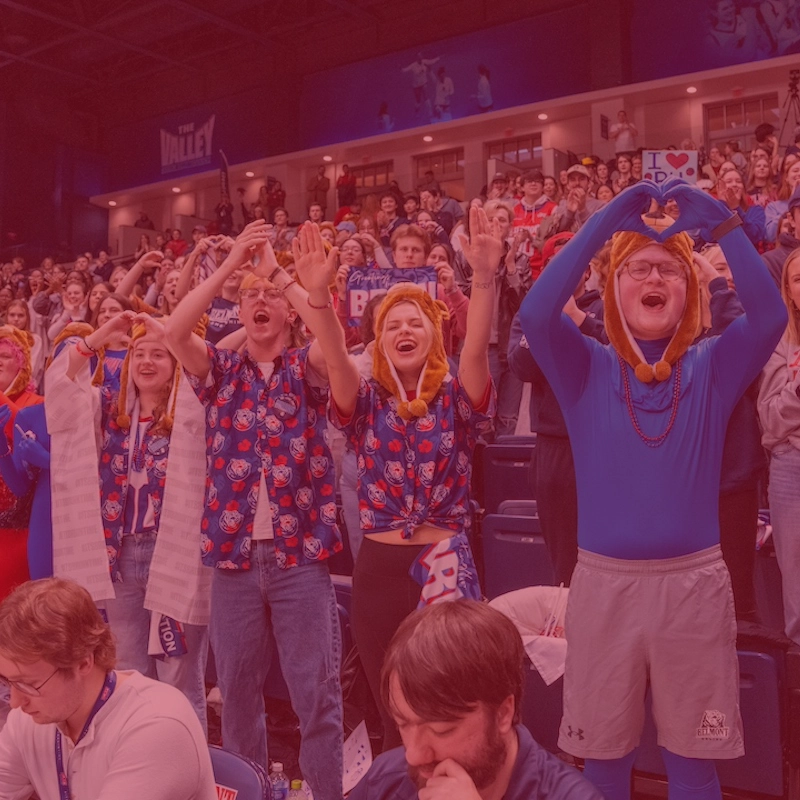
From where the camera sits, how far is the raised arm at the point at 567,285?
7.07 ft

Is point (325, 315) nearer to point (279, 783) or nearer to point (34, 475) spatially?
point (279, 783)

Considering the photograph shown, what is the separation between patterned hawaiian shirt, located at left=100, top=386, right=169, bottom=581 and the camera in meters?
Result: 3.18

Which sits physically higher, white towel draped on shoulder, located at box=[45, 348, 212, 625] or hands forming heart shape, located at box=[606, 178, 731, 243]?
hands forming heart shape, located at box=[606, 178, 731, 243]

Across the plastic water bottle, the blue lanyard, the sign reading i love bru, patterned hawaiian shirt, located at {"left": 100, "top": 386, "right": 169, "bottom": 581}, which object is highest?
the sign reading i love bru

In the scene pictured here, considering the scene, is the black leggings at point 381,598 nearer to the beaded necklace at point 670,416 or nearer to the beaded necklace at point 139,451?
the beaded necklace at point 670,416

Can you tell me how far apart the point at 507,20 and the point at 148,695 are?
14467 millimetres

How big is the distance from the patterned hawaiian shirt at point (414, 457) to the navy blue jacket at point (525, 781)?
1.09 meters

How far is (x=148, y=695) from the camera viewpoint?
1.84 metres

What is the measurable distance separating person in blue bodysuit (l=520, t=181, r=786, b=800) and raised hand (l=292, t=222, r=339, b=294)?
2.13 feet

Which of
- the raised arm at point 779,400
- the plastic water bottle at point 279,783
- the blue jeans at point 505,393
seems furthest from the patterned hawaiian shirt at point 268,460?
the blue jeans at point 505,393

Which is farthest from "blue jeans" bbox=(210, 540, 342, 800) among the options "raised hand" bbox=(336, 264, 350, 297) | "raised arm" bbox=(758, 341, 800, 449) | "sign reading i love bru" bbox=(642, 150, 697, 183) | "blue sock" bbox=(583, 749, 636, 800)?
"sign reading i love bru" bbox=(642, 150, 697, 183)

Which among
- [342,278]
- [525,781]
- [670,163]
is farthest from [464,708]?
[670,163]

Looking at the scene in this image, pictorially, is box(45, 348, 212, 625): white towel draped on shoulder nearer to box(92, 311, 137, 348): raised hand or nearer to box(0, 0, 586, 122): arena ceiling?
box(92, 311, 137, 348): raised hand

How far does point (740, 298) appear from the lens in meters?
2.10
